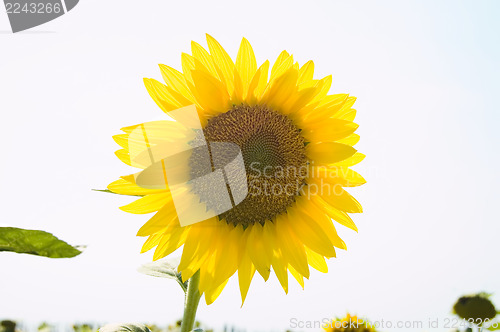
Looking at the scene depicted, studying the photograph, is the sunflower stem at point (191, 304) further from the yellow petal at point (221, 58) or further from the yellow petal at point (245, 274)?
the yellow petal at point (221, 58)

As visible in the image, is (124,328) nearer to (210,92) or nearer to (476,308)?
(210,92)

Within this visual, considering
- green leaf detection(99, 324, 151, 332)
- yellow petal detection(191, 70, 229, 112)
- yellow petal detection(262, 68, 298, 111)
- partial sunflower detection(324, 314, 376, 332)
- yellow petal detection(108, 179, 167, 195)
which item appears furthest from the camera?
partial sunflower detection(324, 314, 376, 332)

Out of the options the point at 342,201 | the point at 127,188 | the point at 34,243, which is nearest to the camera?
the point at 34,243

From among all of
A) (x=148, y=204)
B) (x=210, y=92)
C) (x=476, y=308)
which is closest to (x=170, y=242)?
(x=148, y=204)

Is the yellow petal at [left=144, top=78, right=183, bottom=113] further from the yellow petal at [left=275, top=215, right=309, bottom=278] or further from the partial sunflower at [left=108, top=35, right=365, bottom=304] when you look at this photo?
the yellow petal at [left=275, top=215, right=309, bottom=278]

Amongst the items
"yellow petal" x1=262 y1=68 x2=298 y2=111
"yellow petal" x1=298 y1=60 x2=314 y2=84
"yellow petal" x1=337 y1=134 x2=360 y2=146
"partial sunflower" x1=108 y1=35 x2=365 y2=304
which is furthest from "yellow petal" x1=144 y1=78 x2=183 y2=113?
"yellow petal" x1=337 y1=134 x2=360 y2=146

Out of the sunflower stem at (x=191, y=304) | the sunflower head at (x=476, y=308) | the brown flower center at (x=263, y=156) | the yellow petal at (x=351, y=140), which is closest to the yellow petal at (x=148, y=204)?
the brown flower center at (x=263, y=156)

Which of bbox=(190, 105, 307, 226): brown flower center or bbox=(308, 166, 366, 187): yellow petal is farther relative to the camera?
bbox=(190, 105, 307, 226): brown flower center
